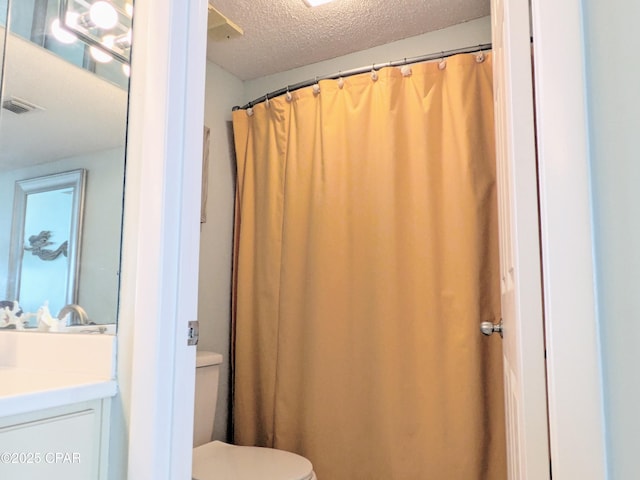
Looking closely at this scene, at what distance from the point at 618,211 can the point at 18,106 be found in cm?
138

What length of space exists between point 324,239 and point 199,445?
1.03 meters

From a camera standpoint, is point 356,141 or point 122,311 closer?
→ point 122,311

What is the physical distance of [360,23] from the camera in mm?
2039

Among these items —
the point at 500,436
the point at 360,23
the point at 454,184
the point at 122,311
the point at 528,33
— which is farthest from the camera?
the point at 360,23

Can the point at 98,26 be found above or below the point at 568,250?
above

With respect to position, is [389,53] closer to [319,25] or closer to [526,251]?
[319,25]

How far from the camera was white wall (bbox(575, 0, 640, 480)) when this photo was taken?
517mm

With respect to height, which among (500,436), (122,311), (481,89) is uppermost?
(481,89)

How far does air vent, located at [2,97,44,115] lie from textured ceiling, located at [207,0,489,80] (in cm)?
95

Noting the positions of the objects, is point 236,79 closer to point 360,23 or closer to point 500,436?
point 360,23

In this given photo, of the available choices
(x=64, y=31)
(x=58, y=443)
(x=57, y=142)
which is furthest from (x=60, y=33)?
(x=58, y=443)

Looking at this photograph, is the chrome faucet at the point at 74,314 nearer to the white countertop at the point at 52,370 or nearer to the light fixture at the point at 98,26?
the white countertop at the point at 52,370

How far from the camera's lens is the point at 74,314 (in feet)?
3.41

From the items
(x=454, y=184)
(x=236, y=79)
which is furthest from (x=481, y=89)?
(x=236, y=79)
